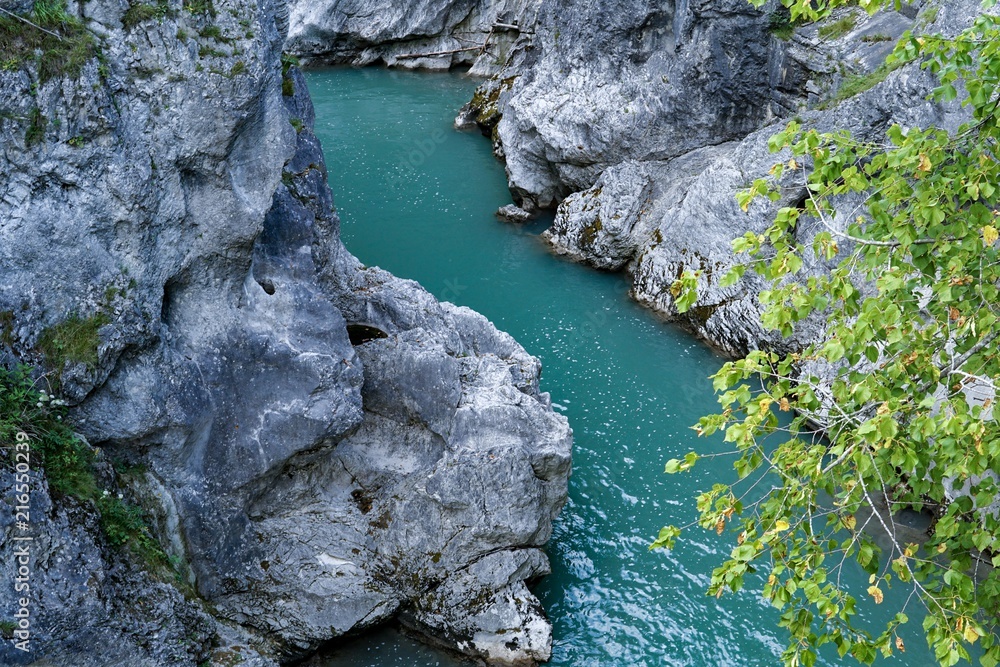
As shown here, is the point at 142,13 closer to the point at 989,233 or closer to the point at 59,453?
the point at 59,453

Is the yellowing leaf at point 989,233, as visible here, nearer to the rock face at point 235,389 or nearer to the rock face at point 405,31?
the rock face at point 235,389

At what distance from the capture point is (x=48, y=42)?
10.3 meters

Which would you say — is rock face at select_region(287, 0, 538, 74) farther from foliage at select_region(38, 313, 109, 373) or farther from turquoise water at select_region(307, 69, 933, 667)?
foliage at select_region(38, 313, 109, 373)

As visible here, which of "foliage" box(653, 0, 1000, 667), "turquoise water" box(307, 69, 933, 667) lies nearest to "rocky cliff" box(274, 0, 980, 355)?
"turquoise water" box(307, 69, 933, 667)

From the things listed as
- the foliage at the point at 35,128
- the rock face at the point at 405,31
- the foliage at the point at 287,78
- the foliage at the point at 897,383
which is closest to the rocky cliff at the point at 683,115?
the foliage at the point at 287,78

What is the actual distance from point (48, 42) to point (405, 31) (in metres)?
34.7

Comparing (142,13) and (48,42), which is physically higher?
(142,13)

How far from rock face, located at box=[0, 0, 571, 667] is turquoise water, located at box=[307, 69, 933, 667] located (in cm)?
112

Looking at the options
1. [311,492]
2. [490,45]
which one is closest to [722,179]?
[311,492]

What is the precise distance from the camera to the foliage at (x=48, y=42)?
10.1 meters

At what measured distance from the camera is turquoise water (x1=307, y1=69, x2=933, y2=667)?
13445 millimetres

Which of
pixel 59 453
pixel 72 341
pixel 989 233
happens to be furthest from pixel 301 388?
pixel 989 233

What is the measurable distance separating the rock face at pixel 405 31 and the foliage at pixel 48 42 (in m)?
32.7

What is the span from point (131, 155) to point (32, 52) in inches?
59.8
